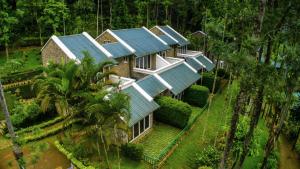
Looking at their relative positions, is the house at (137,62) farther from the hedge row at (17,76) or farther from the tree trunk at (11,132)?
the tree trunk at (11,132)

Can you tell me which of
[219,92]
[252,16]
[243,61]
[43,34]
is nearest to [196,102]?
[219,92]

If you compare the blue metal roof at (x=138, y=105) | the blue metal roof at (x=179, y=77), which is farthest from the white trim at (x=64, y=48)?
the blue metal roof at (x=179, y=77)

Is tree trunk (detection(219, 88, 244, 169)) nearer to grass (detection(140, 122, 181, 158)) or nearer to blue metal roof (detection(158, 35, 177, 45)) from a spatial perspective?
grass (detection(140, 122, 181, 158))

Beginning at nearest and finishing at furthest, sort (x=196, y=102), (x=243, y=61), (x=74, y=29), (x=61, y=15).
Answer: (x=243, y=61) → (x=196, y=102) → (x=61, y=15) → (x=74, y=29)

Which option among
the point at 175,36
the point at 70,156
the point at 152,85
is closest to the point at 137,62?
the point at 152,85

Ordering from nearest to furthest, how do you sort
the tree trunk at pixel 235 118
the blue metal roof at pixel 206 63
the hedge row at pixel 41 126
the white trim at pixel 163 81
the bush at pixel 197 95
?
the tree trunk at pixel 235 118 → the hedge row at pixel 41 126 → the white trim at pixel 163 81 → the bush at pixel 197 95 → the blue metal roof at pixel 206 63

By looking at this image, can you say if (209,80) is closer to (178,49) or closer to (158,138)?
(178,49)

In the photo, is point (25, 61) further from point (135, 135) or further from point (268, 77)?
point (268, 77)
